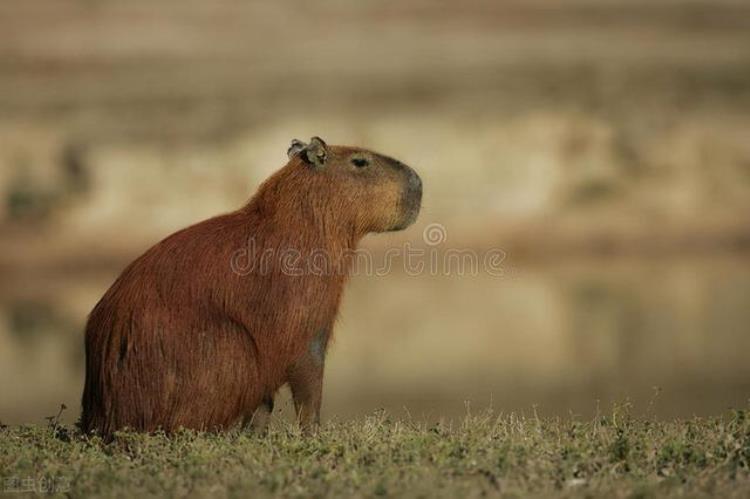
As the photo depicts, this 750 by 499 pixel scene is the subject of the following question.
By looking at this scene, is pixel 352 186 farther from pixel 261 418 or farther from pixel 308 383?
pixel 261 418

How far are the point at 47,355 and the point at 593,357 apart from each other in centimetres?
699

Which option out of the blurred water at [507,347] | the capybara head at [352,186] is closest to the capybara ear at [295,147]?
the capybara head at [352,186]

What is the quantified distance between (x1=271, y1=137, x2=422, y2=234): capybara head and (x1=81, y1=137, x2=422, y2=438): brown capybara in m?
0.02

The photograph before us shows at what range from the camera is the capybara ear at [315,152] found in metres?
9.02

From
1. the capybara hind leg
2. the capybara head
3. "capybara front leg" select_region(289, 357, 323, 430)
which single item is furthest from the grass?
the capybara head

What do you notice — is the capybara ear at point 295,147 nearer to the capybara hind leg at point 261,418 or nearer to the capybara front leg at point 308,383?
the capybara front leg at point 308,383

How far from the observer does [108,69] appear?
5084 centimetres

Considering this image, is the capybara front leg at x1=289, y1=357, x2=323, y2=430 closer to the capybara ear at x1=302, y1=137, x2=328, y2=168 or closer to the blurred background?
the capybara ear at x1=302, y1=137, x2=328, y2=168

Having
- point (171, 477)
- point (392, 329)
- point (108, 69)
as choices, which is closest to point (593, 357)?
point (392, 329)

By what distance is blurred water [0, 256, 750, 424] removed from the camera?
13539mm

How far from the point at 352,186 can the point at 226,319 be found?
1.43 m

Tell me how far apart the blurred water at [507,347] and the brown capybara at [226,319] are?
610mm

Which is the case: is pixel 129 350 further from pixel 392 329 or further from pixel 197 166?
pixel 197 166

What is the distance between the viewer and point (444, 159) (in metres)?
43.0
